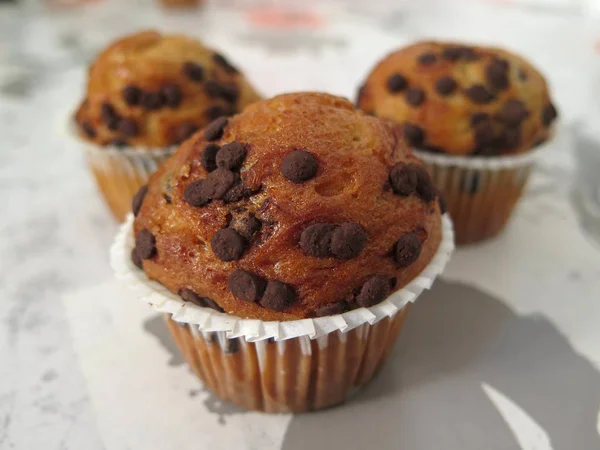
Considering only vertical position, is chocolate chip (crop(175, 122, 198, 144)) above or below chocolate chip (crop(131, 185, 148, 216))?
below

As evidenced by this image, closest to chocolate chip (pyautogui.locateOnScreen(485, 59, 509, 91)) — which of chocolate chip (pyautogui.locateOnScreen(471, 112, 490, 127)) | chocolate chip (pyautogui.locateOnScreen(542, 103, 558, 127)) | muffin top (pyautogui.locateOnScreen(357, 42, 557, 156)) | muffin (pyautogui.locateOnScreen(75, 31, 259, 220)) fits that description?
muffin top (pyautogui.locateOnScreen(357, 42, 557, 156))

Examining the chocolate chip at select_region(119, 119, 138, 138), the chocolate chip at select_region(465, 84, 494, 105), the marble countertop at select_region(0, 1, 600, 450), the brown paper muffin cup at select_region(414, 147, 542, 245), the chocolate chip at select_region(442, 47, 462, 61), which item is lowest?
the marble countertop at select_region(0, 1, 600, 450)

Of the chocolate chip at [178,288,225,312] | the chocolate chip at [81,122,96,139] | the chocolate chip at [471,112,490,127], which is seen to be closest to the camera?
the chocolate chip at [178,288,225,312]

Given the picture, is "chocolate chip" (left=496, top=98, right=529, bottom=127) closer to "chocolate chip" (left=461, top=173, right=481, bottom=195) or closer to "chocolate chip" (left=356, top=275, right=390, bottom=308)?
"chocolate chip" (left=461, top=173, right=481, bottom=195)

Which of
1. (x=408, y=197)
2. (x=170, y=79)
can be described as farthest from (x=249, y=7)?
(x=408, y=197)

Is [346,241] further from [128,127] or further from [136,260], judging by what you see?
[128,127]

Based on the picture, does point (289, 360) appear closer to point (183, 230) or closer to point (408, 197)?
point (183, 230)
